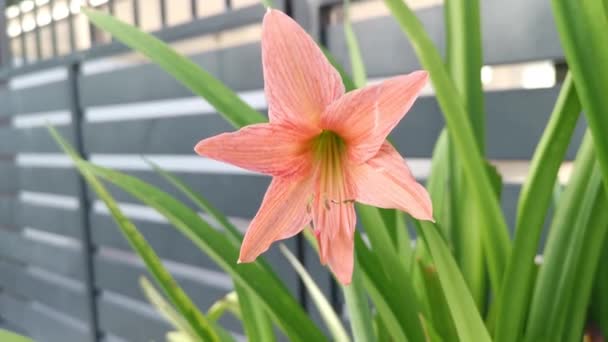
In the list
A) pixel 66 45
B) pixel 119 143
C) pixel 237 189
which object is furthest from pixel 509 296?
pixel 66 45

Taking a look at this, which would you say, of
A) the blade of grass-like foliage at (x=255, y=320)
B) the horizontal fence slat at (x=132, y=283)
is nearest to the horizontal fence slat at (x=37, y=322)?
the horizontal fence slat at (x=132, y=283)

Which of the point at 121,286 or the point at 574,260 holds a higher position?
the point at 574,260

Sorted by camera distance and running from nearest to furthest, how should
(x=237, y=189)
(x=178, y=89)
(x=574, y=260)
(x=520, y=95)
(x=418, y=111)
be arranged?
(x=574, y=260)
(x=520, y=95)
(x=418, y=111)
(x=237, y=189)
(x=178, y=89)

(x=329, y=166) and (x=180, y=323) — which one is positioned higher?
(x=329, y=166)

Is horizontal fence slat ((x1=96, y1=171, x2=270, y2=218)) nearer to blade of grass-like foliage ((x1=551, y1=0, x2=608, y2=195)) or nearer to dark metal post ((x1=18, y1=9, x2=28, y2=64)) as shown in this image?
blade of grass-like foliage ((x1=551, y1=0, x2=608, y2=195))

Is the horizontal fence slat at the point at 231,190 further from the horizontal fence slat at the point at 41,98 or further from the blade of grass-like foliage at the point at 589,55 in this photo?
the blade of grass-like foliage at the point at 589,55

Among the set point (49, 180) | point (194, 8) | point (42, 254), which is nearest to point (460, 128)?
point (194, 8)

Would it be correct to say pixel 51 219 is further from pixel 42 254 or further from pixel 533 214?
pixel 533 214

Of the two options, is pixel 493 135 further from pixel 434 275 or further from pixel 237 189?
pixel 237 189
